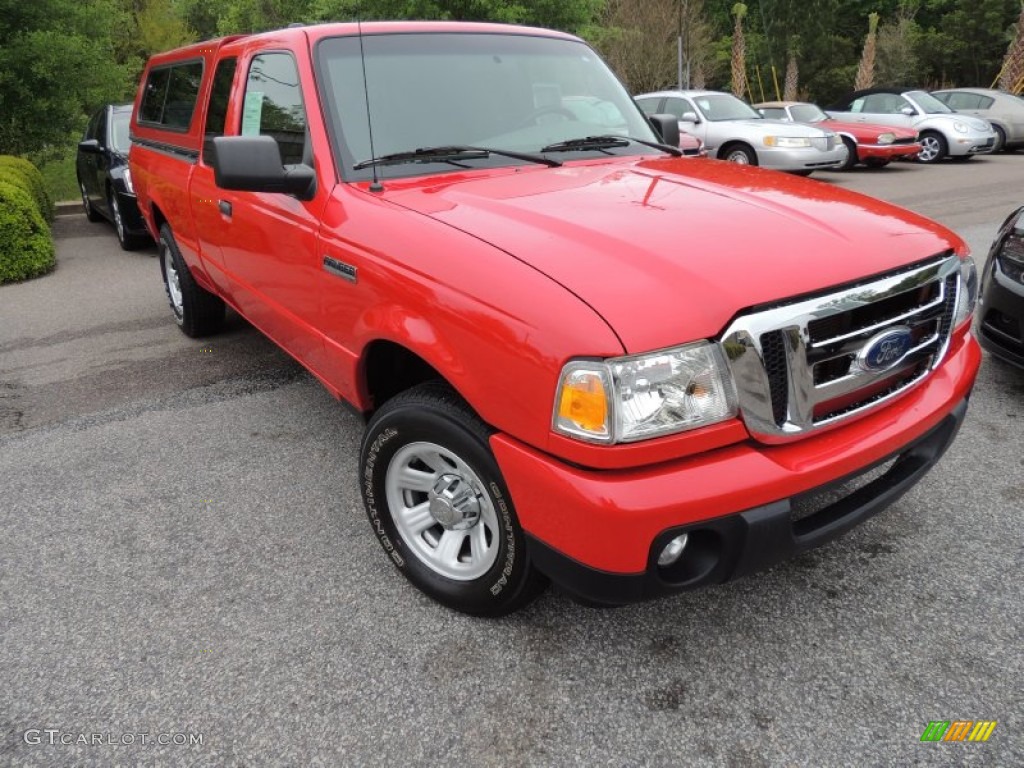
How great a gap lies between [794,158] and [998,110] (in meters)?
8.57

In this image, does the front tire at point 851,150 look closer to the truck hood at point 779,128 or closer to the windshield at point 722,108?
the truck hood at point 779,128

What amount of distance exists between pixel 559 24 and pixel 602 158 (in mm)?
13966

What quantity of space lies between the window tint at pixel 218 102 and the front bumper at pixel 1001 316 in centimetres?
399

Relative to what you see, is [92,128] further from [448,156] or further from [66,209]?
[448,156]

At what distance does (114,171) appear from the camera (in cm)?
795

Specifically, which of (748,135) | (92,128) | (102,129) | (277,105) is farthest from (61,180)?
(277,105)

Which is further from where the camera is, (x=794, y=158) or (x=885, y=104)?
(x=885, y=104)

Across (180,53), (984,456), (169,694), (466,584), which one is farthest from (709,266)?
(180,53)

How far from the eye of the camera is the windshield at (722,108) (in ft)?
43.7

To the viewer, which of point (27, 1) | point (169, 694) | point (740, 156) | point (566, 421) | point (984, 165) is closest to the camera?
point (566, 421)

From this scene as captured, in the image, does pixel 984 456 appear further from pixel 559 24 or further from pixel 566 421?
pixel 559 24

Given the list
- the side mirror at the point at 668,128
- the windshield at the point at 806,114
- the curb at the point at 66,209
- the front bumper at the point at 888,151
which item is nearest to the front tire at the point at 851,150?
the front bumper at the point at 888,151

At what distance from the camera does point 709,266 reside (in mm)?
1979

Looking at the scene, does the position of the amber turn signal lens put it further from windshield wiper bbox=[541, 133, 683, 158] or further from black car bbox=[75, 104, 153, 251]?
black car bbox=[75, 104, 153, 251]
